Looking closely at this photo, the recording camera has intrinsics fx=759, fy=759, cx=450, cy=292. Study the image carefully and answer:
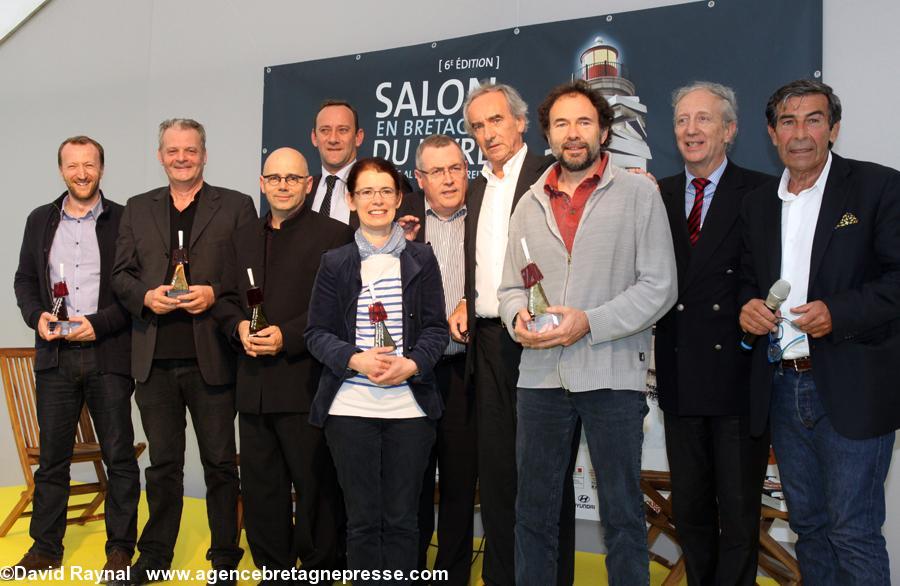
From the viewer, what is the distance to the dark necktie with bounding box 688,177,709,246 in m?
2.75

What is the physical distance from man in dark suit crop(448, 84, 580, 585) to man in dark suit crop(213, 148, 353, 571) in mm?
584

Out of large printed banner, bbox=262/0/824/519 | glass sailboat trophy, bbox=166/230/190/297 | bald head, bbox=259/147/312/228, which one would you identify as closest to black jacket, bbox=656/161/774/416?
large printed banner, bbox=262/0/824/519

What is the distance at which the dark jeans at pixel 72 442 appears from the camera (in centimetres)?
350

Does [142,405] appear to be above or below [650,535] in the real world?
above

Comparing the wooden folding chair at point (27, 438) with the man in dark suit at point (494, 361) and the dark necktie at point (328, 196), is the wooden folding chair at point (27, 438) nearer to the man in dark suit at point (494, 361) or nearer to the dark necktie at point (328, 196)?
→ the dark necktie at point (328, 196)

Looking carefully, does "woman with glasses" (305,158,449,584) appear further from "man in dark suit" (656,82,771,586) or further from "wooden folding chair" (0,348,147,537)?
"wooden folding chair" (0,348,147,537)

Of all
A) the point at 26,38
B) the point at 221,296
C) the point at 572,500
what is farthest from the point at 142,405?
the point at 26,38

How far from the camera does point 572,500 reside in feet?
9.14

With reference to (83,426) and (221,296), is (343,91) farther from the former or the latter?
(83,426)

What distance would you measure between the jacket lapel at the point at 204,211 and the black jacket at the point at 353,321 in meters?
0.91

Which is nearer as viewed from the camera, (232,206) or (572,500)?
(572,500)

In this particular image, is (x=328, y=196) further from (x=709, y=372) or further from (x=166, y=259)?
(x=709, y=372)

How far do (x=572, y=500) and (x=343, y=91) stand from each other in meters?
2.96

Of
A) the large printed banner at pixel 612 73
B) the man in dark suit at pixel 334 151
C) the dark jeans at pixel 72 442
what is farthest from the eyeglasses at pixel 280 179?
the large printed banner at pixel 612 73
